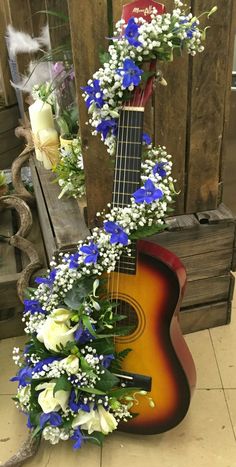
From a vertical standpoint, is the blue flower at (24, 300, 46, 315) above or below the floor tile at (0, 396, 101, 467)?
above

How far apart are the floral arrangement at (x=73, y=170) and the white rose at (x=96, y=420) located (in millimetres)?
645

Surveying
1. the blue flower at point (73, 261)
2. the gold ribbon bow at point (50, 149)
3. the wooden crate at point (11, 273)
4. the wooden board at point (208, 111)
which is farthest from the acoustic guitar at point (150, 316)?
the gold ribbon bow at point (50, 149)

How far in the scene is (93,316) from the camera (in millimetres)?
1177

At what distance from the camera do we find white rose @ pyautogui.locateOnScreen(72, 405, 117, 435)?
1169mm

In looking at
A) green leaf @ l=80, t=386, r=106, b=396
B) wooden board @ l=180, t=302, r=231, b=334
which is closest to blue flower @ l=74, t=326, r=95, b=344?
green leaf @ l=80, t=386, r=106, b=396

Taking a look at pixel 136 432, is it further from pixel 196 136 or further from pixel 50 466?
pixel 196 136

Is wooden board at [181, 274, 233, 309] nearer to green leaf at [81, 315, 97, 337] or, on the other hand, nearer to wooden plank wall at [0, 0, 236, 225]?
wooden plank wall at [0, 0, 236, 225]

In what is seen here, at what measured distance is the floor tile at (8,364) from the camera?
1.53 meters

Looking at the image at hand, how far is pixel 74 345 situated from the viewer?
114cm

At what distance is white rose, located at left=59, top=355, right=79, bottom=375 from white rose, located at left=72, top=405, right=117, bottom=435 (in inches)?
5.4

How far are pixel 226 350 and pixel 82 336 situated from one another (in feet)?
2.20

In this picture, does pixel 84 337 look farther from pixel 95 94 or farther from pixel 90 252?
pixel 95 94

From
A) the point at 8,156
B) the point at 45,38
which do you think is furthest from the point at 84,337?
the point at 8,156

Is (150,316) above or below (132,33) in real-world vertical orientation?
below
